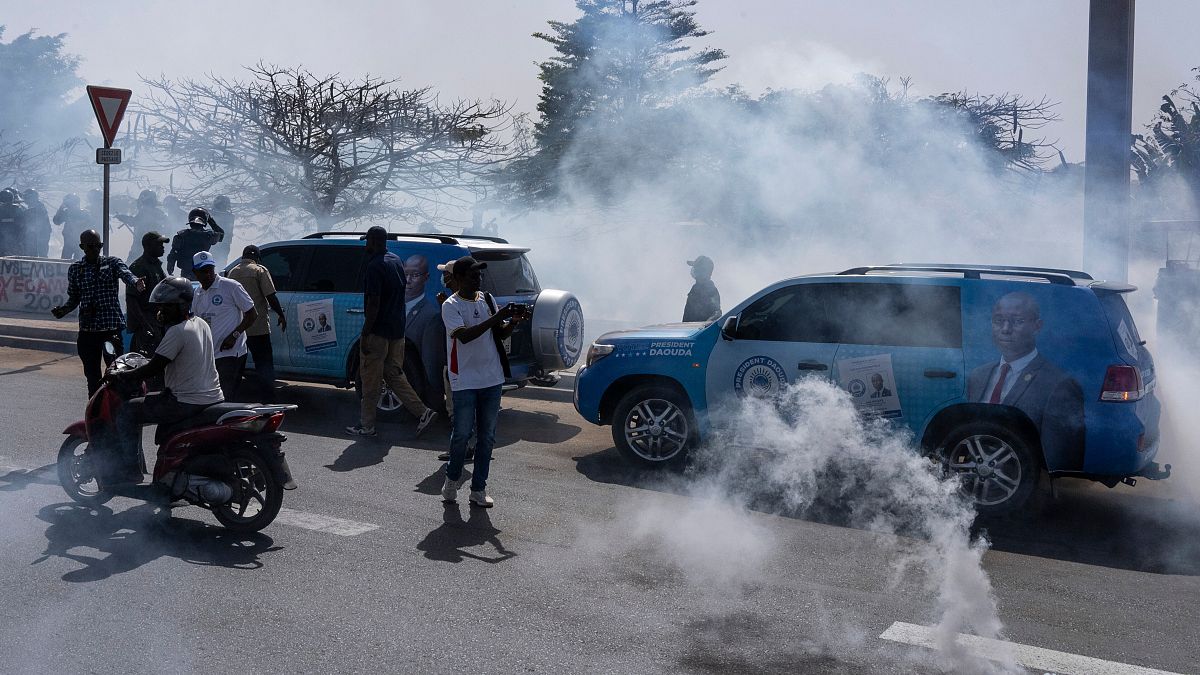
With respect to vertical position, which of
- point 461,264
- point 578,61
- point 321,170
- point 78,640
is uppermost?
point 578,61

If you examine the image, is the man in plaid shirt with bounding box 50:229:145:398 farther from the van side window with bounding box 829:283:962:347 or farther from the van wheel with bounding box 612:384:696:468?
the van side window with bounding box 829:283:962:347

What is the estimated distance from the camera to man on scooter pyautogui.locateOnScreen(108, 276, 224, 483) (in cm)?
620

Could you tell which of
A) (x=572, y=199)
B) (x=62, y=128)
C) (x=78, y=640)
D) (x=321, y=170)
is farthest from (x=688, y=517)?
(x=62, y=128)

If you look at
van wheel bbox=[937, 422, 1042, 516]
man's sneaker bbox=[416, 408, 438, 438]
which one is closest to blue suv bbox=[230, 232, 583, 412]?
man's sneaker bbox=[416, 408, 438, 438]

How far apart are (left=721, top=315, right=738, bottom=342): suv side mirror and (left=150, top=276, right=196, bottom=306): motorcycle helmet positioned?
3.55m

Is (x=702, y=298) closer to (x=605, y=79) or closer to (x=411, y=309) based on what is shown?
(x=411, y=309)

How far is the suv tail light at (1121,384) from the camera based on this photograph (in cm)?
655

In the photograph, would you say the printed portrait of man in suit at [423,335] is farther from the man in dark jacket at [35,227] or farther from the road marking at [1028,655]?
the man in dark jacket at [35,227]

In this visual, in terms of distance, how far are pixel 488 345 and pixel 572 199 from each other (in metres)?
20.5

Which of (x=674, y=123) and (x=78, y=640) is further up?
(x=674, y=123)

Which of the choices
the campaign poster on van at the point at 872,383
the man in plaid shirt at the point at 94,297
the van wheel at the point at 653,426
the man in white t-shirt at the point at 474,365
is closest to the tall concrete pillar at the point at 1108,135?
the campaign poster on van at the point at 872,383

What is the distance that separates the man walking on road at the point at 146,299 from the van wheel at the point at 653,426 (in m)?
4.37

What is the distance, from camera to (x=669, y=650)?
4.62m

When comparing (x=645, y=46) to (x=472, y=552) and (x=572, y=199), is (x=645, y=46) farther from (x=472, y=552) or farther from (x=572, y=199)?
(x=472, y=552)
